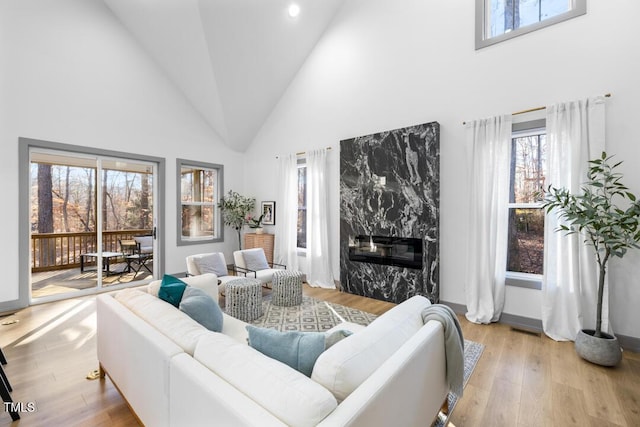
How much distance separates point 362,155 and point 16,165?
4.82 metres

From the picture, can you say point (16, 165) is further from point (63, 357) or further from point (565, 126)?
point (565, 126)

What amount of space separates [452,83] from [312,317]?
11.7 ft

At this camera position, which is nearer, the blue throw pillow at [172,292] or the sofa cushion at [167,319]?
the sofa cushion at [167,319]

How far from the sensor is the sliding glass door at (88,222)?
4.24 meters

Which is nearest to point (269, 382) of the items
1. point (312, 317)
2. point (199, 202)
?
point (312, 317)

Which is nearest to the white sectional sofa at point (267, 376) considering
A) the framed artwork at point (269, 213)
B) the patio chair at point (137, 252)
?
the patio chair at point (137, 252)

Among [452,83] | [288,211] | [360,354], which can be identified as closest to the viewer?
[360,354]

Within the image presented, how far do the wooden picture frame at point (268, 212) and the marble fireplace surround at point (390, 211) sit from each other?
74.0 inches

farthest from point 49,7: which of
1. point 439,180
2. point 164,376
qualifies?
point 439,180

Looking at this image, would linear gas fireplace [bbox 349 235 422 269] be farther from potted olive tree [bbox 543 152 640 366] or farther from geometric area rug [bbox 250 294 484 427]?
potted olive tree [bbox 543 152 640 366]

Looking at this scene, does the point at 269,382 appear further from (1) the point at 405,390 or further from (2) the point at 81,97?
(2) the point at 81,97

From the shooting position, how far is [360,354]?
1.24 meters

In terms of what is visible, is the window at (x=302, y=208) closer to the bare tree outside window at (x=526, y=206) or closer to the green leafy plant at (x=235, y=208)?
the green leafy plant at (x=235, y=208)

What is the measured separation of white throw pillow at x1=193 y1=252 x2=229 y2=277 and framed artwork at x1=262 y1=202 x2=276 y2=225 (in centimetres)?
198
